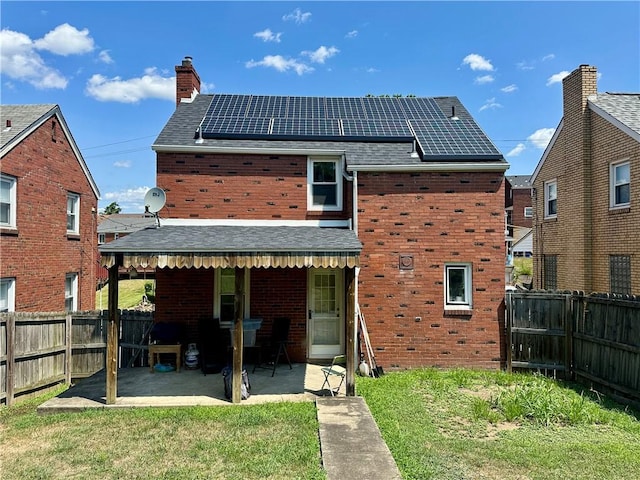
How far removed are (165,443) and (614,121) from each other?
15.2 m

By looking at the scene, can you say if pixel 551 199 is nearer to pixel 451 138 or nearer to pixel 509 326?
pixel 451 138

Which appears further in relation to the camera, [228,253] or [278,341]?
[278,341]

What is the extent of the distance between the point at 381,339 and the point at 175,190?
6455mm

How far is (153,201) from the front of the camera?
31.4ft

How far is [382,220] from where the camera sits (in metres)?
10.0

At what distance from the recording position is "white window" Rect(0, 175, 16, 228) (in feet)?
37.6

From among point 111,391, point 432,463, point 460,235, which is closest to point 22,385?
point 111,391

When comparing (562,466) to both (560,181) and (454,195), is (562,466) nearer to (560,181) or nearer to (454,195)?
(454,195)

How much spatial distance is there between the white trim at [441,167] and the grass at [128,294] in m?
15.3

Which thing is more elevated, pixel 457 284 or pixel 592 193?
pixel 592 193

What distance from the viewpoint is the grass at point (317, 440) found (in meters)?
5.18

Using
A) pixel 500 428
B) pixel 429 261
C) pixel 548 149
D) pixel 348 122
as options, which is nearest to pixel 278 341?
pixel 429 261

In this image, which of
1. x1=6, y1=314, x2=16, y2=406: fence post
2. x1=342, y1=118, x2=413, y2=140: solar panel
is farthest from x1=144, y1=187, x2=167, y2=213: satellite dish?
x1=342, y1=118, x2=413, y2=140: solar panel

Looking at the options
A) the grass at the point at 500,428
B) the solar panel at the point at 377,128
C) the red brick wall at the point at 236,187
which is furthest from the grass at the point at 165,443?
the solar panel at the point at 377,128
